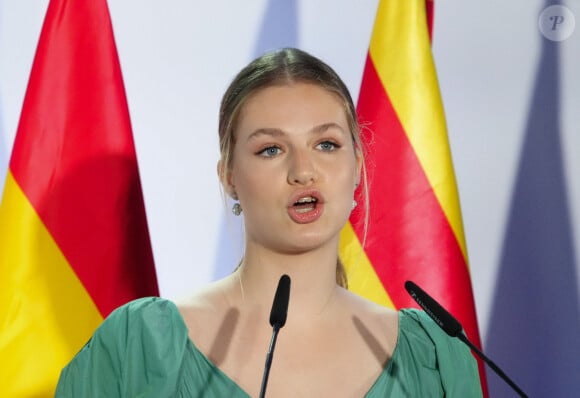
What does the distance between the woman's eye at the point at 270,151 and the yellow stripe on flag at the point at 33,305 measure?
0.55 m

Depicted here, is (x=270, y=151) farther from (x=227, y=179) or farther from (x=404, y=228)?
(x=404, y=228)

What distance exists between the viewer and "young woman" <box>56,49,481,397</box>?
1383 mm

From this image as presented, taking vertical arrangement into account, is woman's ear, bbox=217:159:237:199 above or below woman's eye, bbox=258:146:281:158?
below

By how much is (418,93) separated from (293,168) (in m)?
0.72

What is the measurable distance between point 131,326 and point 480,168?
1.07 metres

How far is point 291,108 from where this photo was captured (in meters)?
1.45

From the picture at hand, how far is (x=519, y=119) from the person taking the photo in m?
2.21

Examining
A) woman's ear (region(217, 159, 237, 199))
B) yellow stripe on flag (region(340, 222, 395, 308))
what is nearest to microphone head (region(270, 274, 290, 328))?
woman's ear (region(217, 159, 237, 199))

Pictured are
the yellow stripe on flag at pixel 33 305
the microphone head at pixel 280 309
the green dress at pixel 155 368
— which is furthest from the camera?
the yellow stripe on flag at pixel 33 305

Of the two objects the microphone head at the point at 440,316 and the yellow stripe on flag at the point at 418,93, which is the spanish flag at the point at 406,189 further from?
the microphone head at the point at 440,316

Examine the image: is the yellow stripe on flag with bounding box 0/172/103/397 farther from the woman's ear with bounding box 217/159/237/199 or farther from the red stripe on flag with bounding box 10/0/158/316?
the woman's ear with bounding box 217/159/237/199

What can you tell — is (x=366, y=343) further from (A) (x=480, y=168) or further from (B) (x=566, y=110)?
(B) (x=566, y=110)

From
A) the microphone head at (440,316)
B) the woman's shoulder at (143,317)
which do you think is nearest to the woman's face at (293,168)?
the woman's shoulder at (143,317)

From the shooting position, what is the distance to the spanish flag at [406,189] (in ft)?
6.51
